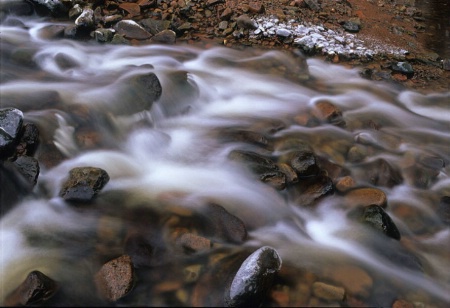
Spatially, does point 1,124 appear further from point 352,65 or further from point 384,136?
point 352,65

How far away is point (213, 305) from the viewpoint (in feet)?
9.50

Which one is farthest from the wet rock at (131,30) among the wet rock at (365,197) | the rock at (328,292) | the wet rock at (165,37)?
the rock at (328,292)

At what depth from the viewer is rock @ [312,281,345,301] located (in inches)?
119

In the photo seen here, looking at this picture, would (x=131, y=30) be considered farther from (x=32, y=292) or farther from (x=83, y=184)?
(x=32, y=292)

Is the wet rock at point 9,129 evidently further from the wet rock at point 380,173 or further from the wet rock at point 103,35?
the wet rock at point 380,173

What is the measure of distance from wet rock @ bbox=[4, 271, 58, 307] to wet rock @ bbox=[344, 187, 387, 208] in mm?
2509

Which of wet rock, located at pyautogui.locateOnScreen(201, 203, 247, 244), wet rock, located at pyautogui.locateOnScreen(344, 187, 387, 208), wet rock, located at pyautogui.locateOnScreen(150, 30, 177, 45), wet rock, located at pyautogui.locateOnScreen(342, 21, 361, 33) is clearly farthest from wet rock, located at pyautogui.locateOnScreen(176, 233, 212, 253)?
wet rock, located at pyautogui.locateOnScreen(342, 21, 361, 33)

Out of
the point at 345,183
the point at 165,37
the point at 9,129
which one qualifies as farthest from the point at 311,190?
the point at 165,37

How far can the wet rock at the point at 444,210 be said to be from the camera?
399cm

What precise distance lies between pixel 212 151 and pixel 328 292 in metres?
2.00

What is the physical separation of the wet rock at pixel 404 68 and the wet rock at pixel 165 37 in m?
3.37

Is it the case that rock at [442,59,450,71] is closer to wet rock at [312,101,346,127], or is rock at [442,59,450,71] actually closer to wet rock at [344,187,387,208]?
wet rock at [312,101,346,127]

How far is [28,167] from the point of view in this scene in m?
3.69

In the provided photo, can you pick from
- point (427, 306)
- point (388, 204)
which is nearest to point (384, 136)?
point (388, 204)
